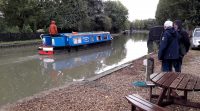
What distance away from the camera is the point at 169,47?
628 cm

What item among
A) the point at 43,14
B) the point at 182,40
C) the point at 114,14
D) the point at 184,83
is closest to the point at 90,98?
the point at 184,83

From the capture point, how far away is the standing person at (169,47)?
605 centimetres

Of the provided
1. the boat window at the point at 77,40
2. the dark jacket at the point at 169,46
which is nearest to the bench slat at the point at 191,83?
the dark jacket at the point at 169,46

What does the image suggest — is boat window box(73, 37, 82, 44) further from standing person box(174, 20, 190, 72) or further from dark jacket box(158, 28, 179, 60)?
dark jacket box(158, 28, 179, 60)

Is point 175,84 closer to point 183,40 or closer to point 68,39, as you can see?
point 183,40

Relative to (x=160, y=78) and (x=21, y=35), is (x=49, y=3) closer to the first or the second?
(x=21, y=35)

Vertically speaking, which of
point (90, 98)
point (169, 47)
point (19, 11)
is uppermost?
point (19, 11)

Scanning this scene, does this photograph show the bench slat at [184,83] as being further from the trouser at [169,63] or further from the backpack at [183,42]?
the backpack at [183,42]

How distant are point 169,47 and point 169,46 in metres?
0.02

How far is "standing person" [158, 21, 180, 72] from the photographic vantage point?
6047mm

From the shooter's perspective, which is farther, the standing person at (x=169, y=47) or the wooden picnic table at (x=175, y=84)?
the standing person at (x=169, y=47)

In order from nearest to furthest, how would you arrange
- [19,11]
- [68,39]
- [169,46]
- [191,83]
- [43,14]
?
[191,83] → [169,46] → [68,39] → [19,11] → [43,14]

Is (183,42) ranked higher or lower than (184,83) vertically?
higher

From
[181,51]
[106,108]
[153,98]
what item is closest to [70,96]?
[106,108]
